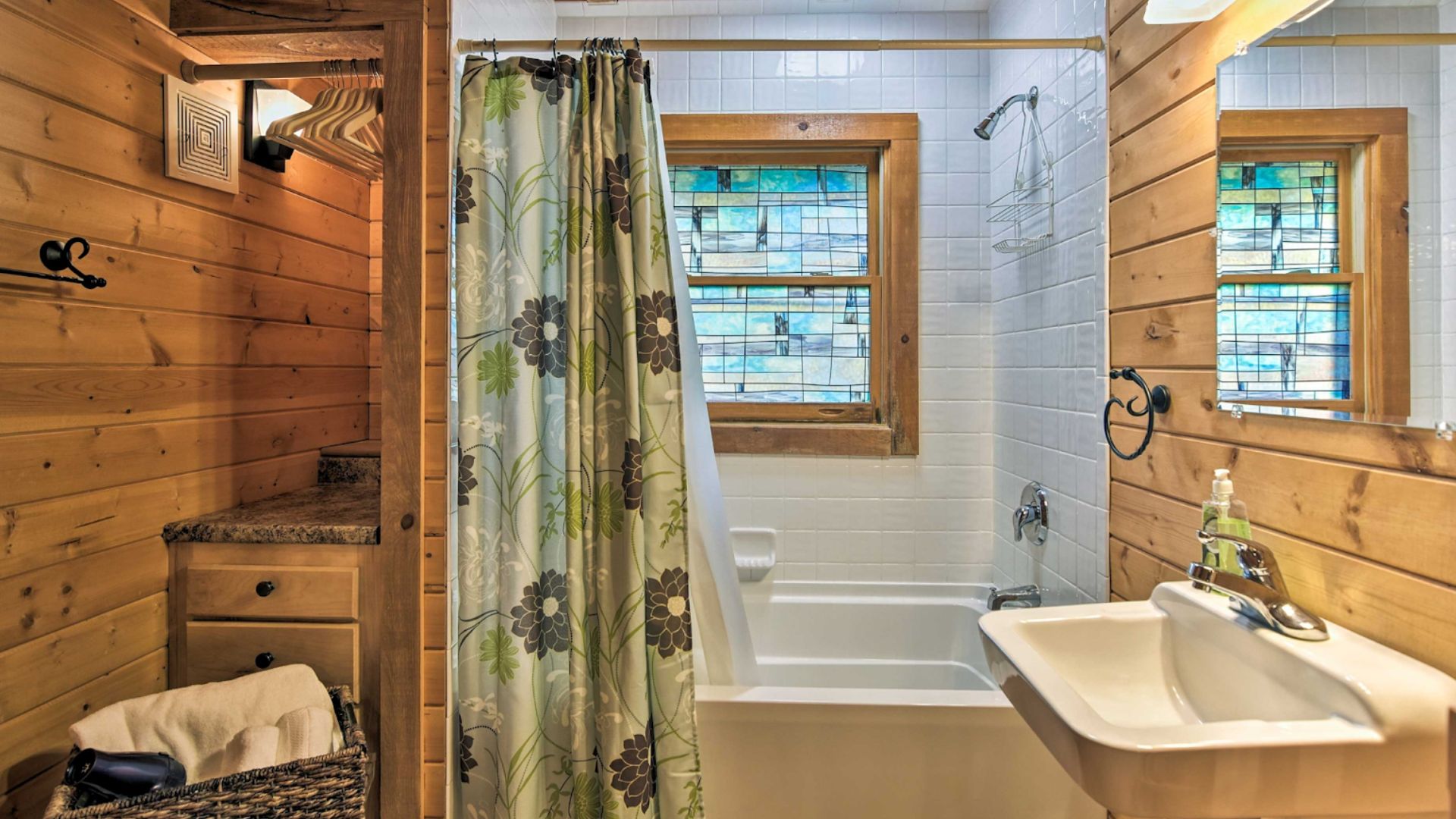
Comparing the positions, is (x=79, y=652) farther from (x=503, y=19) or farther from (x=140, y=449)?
(x=503, y=19)

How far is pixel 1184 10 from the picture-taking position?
46.3 inches

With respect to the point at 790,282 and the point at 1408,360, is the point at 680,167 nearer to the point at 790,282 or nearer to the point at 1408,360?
the point at 790,282

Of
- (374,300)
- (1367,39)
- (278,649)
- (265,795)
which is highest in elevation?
(1367,39)

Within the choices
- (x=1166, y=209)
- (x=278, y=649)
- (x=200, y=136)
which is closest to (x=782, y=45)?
(x=1166, y=209)

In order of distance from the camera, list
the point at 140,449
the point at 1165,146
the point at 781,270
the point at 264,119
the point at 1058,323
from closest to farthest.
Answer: the point at 1165,146 → the point at 140,449 → the point at 264,119 → the point at 1058,323 → the point at 781,270

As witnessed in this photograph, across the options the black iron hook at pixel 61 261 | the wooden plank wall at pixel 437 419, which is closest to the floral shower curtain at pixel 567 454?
the wooden plank wall at pixel 437 419

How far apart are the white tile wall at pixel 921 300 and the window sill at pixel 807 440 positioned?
0.04m

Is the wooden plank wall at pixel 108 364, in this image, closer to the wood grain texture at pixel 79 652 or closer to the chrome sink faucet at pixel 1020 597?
the wood grain texture at pixel 79 652

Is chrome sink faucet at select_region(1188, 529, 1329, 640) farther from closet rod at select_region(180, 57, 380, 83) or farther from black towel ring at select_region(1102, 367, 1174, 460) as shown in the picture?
closet rod at select_region(180, 57, 380, 83)

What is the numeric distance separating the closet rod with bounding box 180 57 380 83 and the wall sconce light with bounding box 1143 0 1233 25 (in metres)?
1.59

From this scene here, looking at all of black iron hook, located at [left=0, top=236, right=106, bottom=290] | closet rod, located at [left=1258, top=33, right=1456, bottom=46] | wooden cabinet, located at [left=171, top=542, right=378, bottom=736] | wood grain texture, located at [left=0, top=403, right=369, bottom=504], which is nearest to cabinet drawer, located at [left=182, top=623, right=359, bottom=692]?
wooden cabinet, located at [left=171, top=542, right=378, bottom=736]

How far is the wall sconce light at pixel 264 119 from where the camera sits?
5.86 ft

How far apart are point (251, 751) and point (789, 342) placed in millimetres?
1977

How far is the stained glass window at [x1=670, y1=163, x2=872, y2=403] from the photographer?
2656 mm
